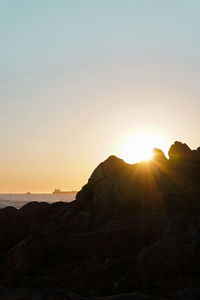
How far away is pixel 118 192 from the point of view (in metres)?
50.6

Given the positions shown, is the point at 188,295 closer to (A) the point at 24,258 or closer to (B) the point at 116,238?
(B) the point at 116,238

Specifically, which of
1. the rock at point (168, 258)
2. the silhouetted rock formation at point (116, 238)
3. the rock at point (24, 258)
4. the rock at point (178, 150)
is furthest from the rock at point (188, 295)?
the rock at point (178, 150)

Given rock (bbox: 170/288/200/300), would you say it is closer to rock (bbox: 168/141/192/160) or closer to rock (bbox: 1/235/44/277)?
rock (bbox: 1/235/44/277)

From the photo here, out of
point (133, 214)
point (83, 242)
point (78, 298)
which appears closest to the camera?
point (78, 298)

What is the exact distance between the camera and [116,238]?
35719 mm

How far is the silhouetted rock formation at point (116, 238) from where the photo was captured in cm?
2559

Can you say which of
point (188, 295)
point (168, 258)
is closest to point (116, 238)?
point (168, 258)

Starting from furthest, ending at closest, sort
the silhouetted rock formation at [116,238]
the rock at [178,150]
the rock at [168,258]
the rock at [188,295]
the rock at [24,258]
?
the rock at [178,150] → the rock at [24,258] → the rock at [168,258] → the silhouetted rock formation at [116,238] → the rock at [188,295]

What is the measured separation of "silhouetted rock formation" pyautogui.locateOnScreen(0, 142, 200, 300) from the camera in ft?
84.0

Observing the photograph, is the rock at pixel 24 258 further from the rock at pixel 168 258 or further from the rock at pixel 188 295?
the rock at pixel 188 295

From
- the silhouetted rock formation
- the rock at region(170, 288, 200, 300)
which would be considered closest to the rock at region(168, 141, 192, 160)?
the silhouetted rock formation

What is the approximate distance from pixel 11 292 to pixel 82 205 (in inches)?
1370

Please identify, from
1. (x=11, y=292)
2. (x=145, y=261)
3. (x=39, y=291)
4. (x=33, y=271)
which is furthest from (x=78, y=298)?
(x=33, y=271)

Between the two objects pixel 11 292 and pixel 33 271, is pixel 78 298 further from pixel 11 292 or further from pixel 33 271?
pixel 33 271
